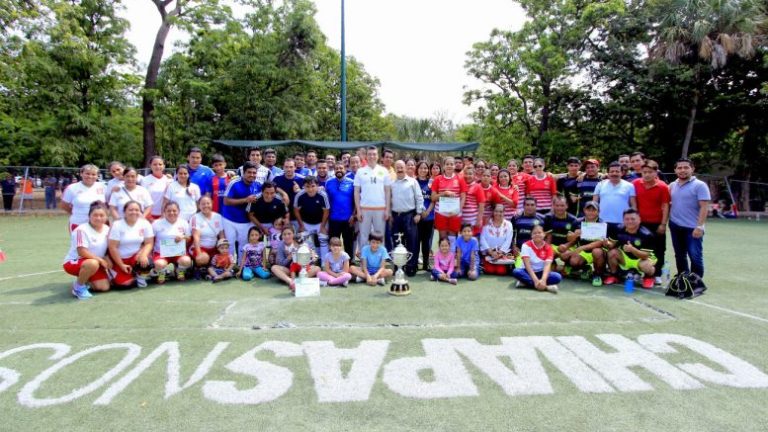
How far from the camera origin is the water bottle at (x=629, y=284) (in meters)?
6.03

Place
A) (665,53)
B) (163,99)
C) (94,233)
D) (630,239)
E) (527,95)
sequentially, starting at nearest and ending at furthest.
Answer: (94,233), (630,239), (665,53), (163,99), (527,95)

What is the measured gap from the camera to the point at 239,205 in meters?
6.85

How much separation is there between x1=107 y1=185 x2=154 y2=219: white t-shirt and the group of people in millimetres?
17

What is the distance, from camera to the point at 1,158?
19.6 metres

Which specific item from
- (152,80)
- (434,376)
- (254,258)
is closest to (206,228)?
(254,258)

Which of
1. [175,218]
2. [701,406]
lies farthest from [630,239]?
[175,218]

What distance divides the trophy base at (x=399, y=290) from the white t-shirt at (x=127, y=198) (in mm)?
3764

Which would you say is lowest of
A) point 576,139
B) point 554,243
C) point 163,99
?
point 554,243

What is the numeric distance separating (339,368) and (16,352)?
2812 millimetres

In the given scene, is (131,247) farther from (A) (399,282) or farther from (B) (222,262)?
(A) (399,282)

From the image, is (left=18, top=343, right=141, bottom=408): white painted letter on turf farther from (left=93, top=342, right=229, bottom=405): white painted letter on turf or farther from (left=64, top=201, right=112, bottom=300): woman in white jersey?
(left=64, top=201, right=112, bottom=300): woman in white jersey

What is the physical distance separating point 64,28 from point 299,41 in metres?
9.43

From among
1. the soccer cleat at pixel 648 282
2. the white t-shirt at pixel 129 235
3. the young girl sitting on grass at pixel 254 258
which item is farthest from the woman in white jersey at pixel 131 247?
the soccer cleat at pixel 648 282

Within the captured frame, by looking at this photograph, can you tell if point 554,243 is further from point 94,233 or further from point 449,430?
point 94,233
